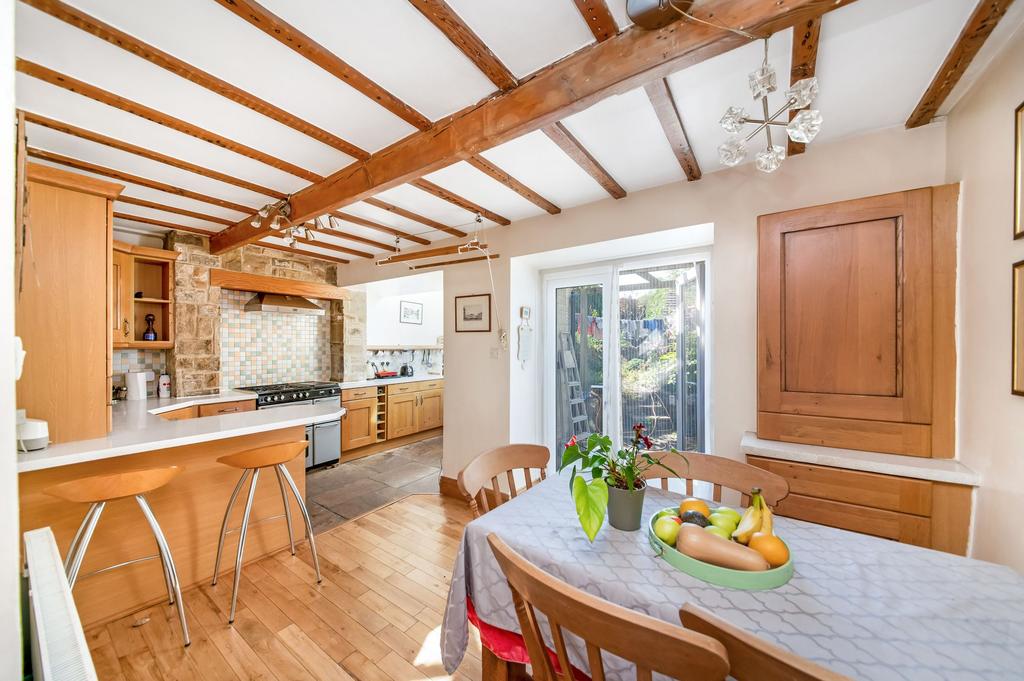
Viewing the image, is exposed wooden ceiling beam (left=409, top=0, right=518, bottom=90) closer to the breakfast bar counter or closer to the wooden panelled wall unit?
the wooden panelled wall unit

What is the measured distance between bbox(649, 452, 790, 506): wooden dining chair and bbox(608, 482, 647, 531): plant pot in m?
0.31

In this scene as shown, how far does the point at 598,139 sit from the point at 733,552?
71.6 inches

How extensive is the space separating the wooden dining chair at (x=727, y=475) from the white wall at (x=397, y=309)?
11.0ft

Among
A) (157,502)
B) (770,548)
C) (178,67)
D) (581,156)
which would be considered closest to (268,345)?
(157,502)

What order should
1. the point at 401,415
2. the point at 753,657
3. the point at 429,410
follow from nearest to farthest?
the point at 753,657 < the point at 401,415 < the point at 429,410

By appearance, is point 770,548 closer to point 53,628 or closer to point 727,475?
point 727,475

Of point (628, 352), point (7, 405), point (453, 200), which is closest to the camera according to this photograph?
point (7, 405)

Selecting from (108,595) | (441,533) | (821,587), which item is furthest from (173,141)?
(821,587)

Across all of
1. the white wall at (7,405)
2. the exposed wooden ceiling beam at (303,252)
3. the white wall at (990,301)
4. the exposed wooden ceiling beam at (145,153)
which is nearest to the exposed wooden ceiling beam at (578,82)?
the exposed wooden ceiling beam at (145,153)

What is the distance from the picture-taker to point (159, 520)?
213cm

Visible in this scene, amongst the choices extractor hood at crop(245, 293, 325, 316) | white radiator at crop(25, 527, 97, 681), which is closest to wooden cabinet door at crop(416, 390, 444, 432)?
extractor hood at crop(245, 293, 325, 316)

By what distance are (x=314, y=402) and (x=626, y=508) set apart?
13.0ft

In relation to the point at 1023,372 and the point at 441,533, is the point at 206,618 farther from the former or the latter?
the point at 1023,372

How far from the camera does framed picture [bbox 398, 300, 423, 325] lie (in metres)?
5.98
